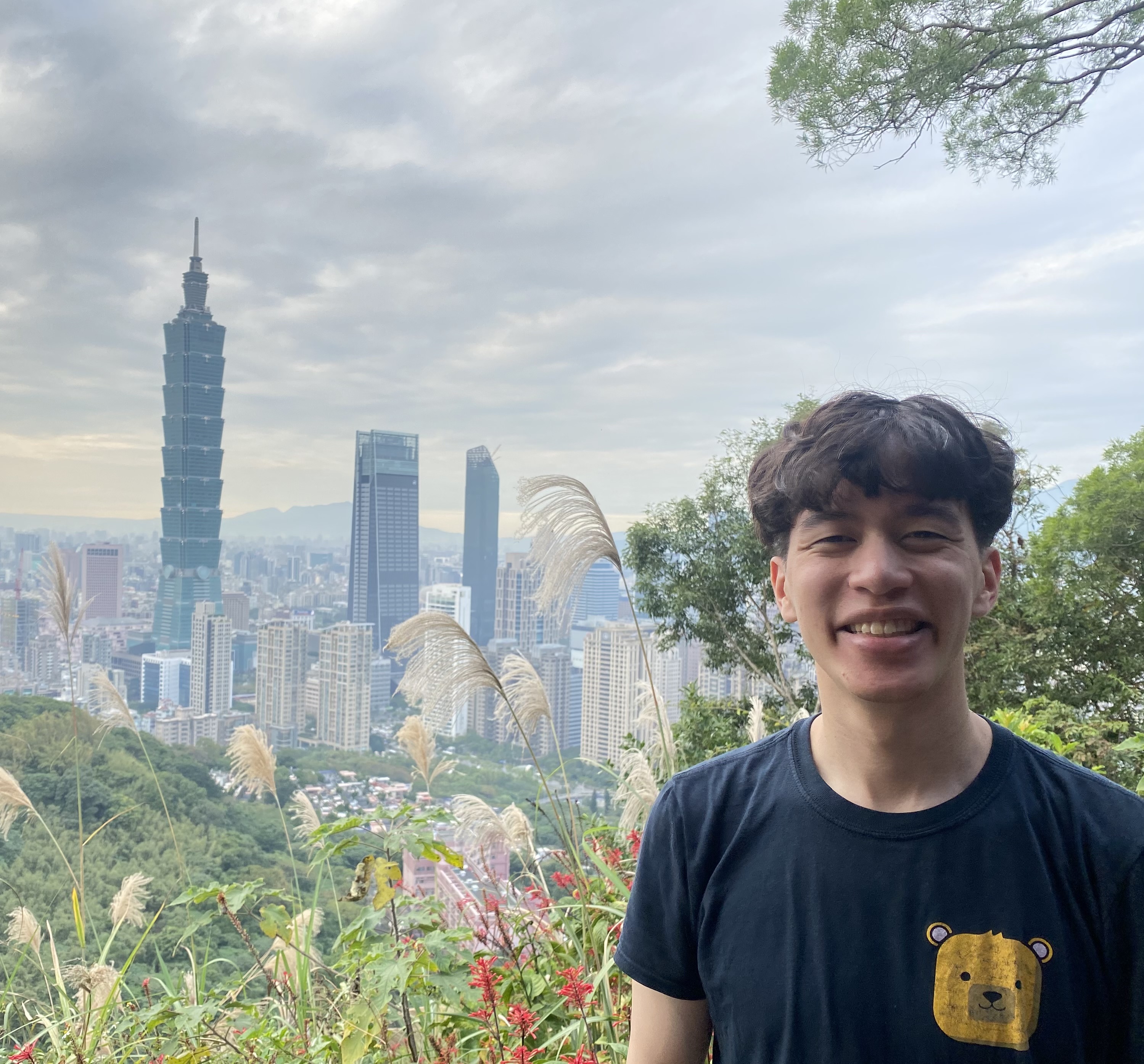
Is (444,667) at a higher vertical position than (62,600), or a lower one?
lower

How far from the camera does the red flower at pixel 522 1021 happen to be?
1.00 metres

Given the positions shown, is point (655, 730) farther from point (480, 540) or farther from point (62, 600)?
point (480, 540)

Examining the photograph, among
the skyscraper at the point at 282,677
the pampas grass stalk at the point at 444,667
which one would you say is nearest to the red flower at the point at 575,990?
the pampas grass stalk at the point at 444,667

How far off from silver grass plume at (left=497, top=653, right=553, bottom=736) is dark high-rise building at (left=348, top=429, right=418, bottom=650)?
13.7 m

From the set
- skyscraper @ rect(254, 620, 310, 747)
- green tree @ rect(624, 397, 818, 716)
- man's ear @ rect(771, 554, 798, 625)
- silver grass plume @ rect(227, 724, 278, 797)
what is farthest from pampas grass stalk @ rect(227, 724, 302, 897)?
skyscraper @ rect(254, 620, 310, 747)

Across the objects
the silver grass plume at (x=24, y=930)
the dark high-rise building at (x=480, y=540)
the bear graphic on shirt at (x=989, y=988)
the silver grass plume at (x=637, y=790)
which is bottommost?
the silver grass plume at (x=24, y=930)

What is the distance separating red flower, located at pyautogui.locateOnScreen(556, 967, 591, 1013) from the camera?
3.49ft

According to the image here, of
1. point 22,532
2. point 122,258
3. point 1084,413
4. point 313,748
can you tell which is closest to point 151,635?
point 22,532

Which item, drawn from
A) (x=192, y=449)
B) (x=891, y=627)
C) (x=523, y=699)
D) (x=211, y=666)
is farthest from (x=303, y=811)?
(x=192, y=449)

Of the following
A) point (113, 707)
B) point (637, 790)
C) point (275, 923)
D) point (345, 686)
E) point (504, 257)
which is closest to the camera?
point (275, 923)

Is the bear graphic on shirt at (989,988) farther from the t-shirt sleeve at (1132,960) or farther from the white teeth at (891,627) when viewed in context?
the white teeth at (891,627)

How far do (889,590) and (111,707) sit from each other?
2.53 meters

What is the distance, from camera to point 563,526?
64.0 inches

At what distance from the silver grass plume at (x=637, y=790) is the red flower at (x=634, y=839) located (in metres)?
0.01
